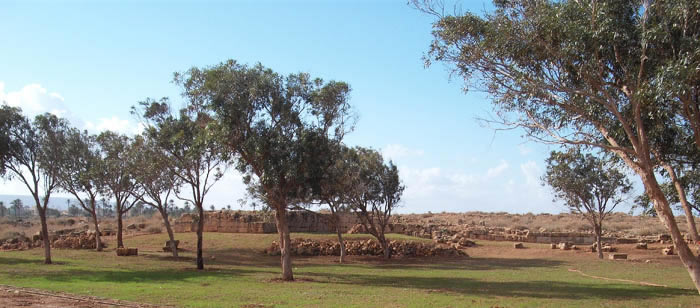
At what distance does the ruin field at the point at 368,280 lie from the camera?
54.7 ft

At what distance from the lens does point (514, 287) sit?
21.0m

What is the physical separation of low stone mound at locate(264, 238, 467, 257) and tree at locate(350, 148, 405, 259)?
82.9 inches

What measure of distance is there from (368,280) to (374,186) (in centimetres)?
1379

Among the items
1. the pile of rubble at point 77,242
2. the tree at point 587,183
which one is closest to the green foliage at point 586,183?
the tree at point 587,183

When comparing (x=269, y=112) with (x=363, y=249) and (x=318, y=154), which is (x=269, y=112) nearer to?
(x=318, y=154)

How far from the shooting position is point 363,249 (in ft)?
135

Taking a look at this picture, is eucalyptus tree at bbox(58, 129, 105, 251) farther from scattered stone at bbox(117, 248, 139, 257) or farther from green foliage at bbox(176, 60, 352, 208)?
green foliage at bbox(176, 60, 352, 208)

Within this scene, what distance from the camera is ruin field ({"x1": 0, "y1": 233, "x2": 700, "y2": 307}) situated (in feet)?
54.7

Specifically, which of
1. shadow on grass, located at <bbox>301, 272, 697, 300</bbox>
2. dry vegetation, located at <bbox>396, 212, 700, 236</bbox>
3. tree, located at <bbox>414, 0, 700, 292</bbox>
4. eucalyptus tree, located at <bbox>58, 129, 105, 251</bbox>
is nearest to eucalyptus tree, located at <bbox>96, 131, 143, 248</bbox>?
eucalyptus tree, located at <bbox>58, 129, 105, 251</bbox>

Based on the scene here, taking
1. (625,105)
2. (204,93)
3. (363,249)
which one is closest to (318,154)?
(204,93)

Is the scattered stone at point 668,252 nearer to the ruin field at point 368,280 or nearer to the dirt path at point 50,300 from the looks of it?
the ruin field at point 368,280

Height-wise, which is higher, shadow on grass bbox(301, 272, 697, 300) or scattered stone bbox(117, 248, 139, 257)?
scattered stone bbox(117, 248, 139, 257)

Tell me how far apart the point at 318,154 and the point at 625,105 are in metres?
12.0

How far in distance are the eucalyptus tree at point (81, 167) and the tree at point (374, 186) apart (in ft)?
55.4
